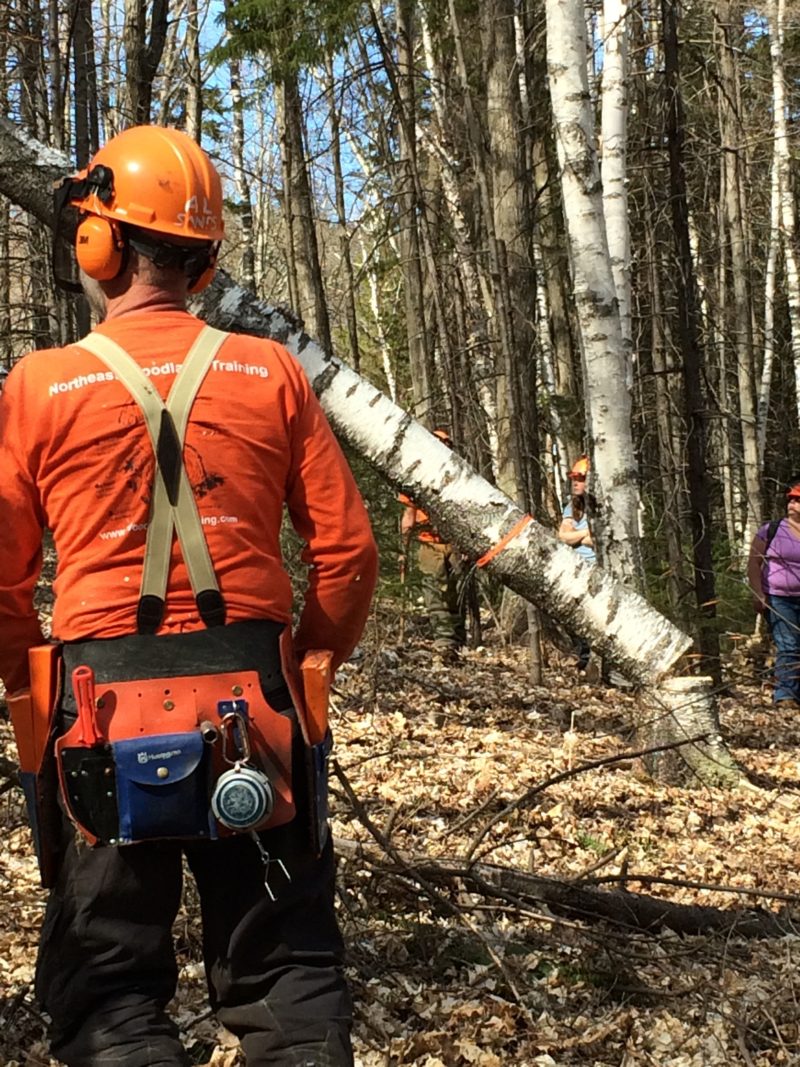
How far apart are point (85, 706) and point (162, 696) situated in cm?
16

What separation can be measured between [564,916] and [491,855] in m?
0.87

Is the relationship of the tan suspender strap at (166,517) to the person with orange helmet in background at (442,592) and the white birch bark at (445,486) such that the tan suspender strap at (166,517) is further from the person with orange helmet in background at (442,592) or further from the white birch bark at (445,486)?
the person with orange helmet in background at (442,592)

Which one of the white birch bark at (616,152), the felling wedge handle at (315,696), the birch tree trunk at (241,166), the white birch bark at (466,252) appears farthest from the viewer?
the birch tree trunk at (241,166)

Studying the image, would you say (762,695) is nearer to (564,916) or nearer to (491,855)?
(491,855)

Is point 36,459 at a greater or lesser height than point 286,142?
lesser

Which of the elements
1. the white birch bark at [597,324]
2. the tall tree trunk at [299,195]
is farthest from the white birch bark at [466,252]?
the white birch bark at [597,324]

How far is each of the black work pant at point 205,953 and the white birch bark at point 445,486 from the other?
274cm

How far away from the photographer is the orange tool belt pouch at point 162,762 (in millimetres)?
2330

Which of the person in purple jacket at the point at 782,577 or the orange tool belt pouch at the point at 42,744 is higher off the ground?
the orange tool belt pouch at the point at 42,744

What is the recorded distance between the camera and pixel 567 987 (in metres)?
3.70

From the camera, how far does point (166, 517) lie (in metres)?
2.42

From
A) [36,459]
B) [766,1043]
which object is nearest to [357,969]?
[766,1043]

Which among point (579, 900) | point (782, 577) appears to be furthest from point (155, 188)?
point (782, 577)

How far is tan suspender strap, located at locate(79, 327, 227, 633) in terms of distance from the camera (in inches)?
94.4
